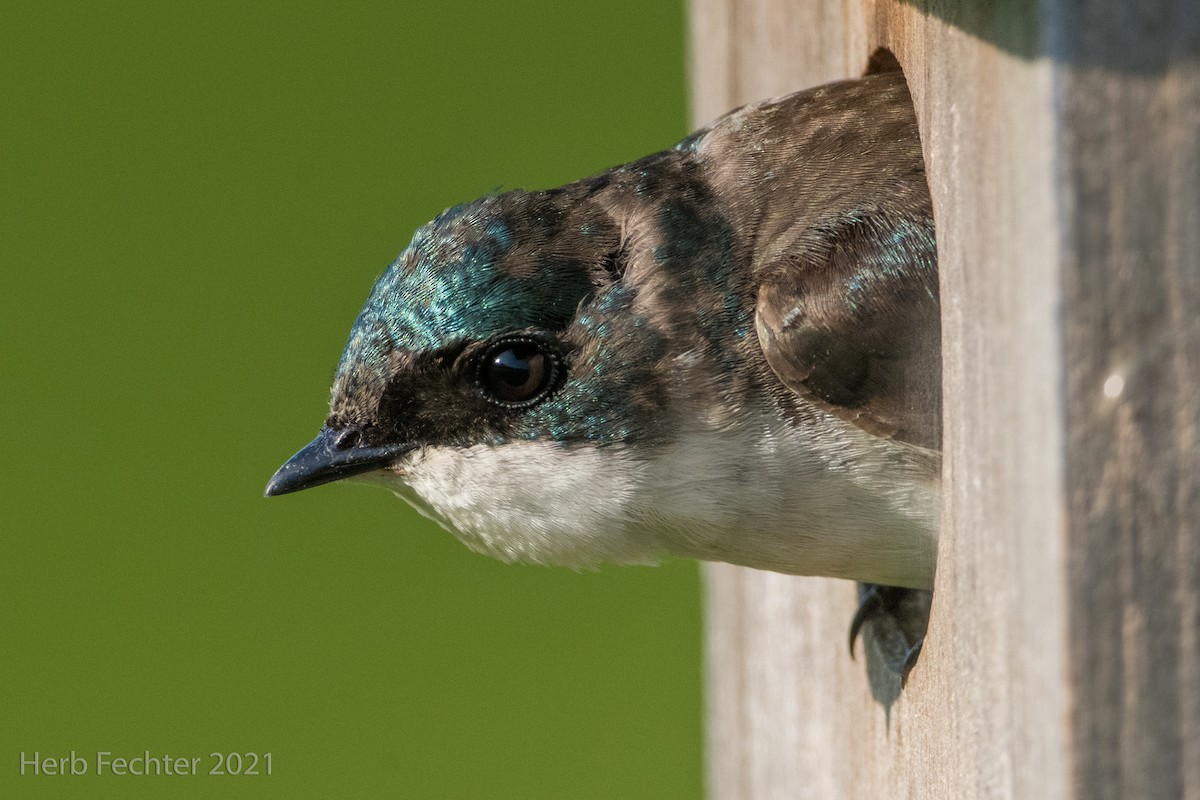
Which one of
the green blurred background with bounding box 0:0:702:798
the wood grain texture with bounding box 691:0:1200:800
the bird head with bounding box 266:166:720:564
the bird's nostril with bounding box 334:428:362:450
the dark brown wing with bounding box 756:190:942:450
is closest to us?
the wood grain texture with bounding box 691:0:1200:800

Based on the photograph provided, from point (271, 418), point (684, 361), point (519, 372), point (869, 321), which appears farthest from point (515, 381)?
point (271, 418)

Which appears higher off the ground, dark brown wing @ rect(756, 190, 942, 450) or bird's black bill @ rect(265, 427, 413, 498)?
dark brown wing @ rect(756, 190, 942, 450)

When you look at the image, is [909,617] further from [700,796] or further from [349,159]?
[349,159]

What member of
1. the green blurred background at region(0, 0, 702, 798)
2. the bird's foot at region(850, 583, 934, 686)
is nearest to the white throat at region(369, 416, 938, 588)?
the bird's foot at region(850, 583, 934, 686)

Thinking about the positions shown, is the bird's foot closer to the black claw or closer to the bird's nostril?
the black claw

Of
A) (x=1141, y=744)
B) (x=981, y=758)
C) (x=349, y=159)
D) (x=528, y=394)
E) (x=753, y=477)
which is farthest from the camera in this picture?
(x=349, y=159)

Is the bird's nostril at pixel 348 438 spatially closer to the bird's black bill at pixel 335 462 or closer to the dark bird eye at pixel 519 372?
the bird's black bill at pixel 335 462

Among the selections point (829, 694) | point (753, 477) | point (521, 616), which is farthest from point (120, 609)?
point (753, 477)
